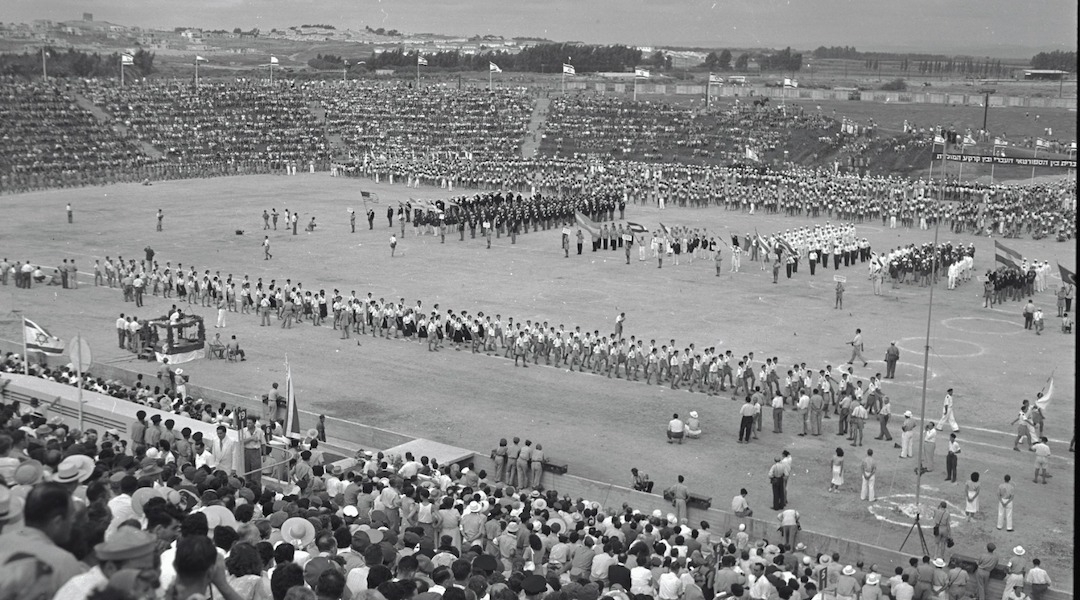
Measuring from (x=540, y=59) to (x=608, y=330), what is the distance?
12597cm

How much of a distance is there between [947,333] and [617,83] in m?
90.4

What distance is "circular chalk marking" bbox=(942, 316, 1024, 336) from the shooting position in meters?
35.6

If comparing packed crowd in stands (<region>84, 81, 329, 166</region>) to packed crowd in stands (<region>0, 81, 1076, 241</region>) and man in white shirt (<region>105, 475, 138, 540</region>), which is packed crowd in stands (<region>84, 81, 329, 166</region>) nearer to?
packed crowd in stands (<region>0, 81, 1076, 241</region>)

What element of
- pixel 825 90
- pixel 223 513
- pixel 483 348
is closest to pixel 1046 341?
pixel 483 348

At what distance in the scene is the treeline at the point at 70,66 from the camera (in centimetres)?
10975

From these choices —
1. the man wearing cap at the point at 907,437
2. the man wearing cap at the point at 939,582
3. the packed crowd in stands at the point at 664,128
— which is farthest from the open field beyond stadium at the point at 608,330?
the packed crowd in stands at the point at 664,128

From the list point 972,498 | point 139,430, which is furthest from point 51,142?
point 972,498

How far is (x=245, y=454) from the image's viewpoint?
18.5 meters

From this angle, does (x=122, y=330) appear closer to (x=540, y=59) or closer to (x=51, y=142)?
(x=51, y=142)

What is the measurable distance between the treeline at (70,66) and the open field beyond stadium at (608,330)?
187 feet

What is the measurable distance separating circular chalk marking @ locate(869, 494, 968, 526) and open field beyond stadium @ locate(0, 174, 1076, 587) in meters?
0.10

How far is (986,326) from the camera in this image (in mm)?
36375

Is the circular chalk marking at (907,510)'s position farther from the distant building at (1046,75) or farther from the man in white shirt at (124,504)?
the distant building at (1046,75)

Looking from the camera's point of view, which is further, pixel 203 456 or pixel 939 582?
pixel 203 456
